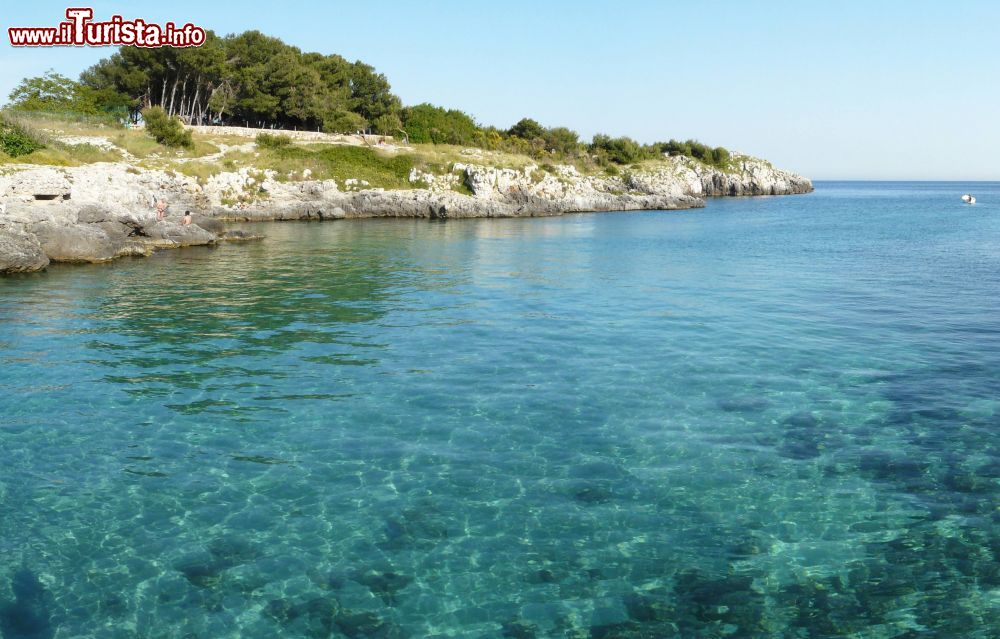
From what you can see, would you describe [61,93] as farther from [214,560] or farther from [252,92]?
[214,560]

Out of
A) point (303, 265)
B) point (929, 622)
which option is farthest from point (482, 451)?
point (303, 265)

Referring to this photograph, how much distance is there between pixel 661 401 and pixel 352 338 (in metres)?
13.2

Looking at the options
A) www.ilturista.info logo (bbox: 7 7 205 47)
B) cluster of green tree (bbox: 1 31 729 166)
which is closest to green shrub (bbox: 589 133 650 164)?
cluster of green tree (bbox: 1 31 729 166)

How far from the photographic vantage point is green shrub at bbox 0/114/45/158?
207 ft

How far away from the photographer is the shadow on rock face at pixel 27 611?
10.6 m

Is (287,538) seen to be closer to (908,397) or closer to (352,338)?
(352,338)

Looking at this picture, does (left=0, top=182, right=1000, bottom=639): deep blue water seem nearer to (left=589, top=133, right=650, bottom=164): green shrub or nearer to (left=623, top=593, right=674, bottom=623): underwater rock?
(left=623, top=593, right=674, bottom=623): underwater rock

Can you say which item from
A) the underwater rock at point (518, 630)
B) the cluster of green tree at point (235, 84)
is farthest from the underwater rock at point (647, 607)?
the cluster of green tree at point (235, 84)

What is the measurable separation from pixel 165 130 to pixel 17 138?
28539mm

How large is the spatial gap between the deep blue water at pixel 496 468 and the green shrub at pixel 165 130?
62508 millimetres

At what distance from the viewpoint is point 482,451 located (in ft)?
57.0

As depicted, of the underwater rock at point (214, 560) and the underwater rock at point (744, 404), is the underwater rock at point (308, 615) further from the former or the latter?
the underwater rock at point (744, 404)

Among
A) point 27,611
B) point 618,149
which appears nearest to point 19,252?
point 27,611

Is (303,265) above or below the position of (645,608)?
above
